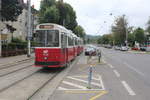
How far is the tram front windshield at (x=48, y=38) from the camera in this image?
14008 mm

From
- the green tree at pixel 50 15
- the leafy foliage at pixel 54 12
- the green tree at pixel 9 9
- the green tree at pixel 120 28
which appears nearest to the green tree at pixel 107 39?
the green tree at pixel 120 28

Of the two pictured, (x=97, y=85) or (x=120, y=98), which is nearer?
(x=120, y=98)

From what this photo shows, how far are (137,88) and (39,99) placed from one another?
171 inches

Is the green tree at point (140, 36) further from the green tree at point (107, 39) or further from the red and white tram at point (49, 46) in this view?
the red and white tram at point (49, 46)

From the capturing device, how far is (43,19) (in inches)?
1955

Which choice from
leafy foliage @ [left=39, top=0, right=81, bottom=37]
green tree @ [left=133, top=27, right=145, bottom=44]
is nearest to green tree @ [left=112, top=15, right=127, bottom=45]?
green tree @ [left=133, top=27, right=145, bottom=44]

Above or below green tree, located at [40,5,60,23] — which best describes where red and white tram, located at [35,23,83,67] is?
below

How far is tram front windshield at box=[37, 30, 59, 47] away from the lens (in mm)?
14008

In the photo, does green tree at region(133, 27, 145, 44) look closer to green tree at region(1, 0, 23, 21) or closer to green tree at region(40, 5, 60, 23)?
green tree at region(40, 5, 60, 23)

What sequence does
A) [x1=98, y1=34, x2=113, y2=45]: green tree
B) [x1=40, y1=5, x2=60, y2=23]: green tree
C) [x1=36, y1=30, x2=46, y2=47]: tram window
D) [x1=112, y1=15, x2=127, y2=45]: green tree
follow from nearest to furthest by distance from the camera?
[x1=36, y1=30, x2=46, y2=47]: tram window
[x1=40, y1=5, x2=60, y2=23]: green tree
[x1=112, y1=15, x2=127, y2=45]: green tree
[x1=98, y1=34, x2=113, y2=45]: green tree

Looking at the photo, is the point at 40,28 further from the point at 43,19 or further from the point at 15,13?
the point at 43,19

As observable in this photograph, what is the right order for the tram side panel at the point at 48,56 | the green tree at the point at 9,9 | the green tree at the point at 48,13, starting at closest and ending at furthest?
the tram side panel at the point at 48,56 < the green tree at the point at 9,9 < the green tree at the point at 48,13

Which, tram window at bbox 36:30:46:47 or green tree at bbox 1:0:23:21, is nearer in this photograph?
tram window at bbox 36:30:46:47

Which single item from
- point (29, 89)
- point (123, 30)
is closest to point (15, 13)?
point (29, 89)
